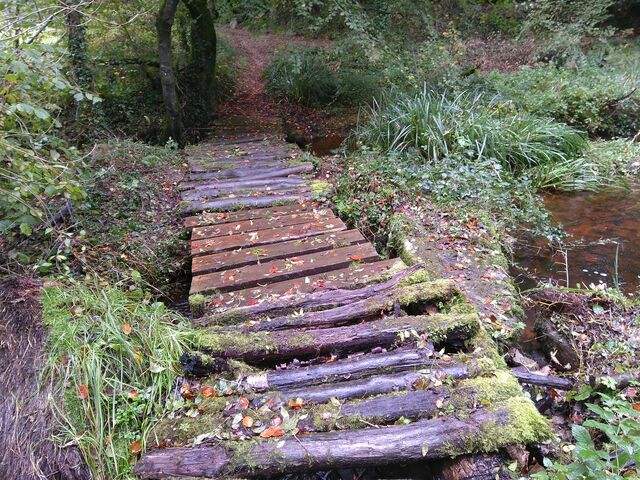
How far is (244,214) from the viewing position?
4969mm

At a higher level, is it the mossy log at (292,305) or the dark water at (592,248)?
the mossy log at (292,305)

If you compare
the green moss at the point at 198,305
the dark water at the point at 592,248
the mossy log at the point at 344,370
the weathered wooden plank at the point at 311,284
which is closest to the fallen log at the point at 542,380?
the mossy log at the point at 344,370

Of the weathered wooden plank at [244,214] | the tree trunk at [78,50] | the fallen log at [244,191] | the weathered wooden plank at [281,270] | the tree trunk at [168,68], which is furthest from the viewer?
the tree trunk at [168,68]

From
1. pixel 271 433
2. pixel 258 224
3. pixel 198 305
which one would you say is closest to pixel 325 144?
pixel 258 224

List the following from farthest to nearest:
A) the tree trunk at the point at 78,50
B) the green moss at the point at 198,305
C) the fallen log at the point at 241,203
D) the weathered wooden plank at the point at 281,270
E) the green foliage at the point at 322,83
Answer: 1. the green foliage at the point at 322,83
2. the tree trunk at the point at 78,50
3. the fallen log at the point at 241,203
4. the weathered wooden plank at the point at 281,270
5. the green moss at the point at 198,305

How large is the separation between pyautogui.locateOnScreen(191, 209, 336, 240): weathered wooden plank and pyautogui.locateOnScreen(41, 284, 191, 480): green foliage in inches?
67.1

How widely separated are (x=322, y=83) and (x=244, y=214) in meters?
6.88

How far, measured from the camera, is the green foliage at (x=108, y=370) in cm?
221

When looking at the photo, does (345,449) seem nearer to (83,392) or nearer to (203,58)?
(83,392)

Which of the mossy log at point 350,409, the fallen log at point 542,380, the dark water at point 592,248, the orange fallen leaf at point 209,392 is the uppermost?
the orange fallen leaf at point 209,392

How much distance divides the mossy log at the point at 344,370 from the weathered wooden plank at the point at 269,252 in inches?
63.2

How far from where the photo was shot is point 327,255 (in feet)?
12.9

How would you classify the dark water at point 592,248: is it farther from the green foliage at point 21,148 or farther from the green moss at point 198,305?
the green foliage at point 21,148

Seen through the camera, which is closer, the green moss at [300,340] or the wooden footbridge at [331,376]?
the wooden footbridge at [331,376]
